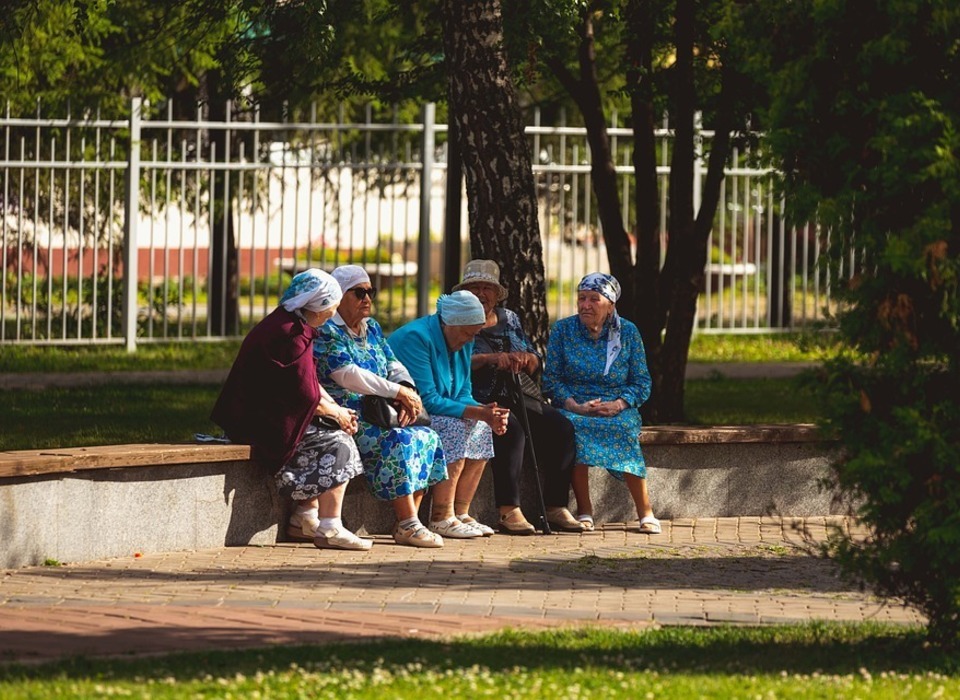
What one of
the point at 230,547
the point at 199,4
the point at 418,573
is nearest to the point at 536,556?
the point at 418,573

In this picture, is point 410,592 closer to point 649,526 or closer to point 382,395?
point 382,395

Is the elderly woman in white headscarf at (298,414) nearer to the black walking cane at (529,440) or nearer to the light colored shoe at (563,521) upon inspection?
the black walking cane at (529,440)

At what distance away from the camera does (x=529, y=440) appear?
9.69 metres

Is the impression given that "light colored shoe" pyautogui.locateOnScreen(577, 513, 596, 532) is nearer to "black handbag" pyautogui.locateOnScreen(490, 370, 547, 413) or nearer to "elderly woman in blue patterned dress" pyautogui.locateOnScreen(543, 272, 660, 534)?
"elderly woman in blue patterned dress" pyautogui.locateOnScreen(543, 272, 660, 534)

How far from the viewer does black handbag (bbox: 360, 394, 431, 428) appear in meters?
8.99

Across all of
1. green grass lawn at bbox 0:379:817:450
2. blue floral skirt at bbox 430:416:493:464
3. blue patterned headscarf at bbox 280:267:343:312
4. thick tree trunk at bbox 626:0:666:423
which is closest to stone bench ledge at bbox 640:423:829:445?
green grass lawn at bbox 0:379:817:450

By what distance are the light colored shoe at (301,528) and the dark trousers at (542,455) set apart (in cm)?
115

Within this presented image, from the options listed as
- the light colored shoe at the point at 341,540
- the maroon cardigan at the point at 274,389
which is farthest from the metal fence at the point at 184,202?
the light colored shoe at the point at 341,540

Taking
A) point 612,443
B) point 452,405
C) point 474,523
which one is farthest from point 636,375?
point 474,523

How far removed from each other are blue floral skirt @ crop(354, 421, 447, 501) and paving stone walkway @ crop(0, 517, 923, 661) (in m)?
0.30

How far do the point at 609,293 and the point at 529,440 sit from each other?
0.90 metres

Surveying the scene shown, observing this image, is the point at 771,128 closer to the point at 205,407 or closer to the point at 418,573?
the point at 418,573

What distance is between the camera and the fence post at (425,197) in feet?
53.4

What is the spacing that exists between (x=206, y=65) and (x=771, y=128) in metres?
11.9
